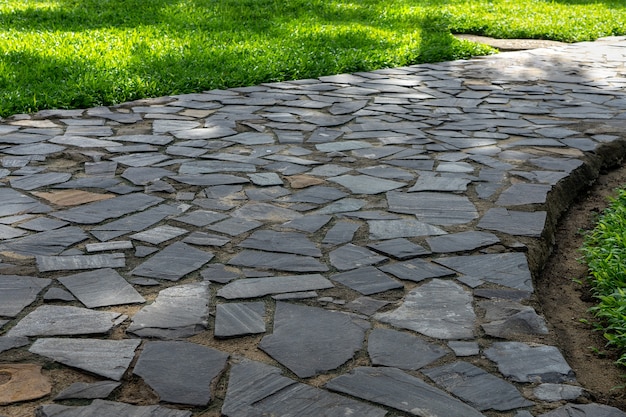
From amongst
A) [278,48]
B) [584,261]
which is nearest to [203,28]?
[278,48]

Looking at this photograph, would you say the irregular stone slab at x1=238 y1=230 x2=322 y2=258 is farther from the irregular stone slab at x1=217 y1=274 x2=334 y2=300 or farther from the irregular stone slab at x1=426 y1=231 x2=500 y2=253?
the irregular stone slab at x1=426 y1=231 x2=500 y2=253

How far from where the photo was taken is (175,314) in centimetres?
283

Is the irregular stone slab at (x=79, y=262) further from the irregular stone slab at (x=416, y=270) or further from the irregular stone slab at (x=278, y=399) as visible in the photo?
the irregular stone slab at (x=416, y=270)

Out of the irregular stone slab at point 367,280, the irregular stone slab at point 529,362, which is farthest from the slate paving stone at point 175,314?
the irregular stone slab at point 529,362

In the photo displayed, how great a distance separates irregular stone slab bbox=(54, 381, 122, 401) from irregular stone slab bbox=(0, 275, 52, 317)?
58 centimetres

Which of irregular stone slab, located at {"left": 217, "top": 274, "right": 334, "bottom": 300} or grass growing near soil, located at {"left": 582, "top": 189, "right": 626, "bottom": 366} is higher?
irregular stone slab, located at {"left": 217, "top": 274, "right": 334, "bottom": 300}

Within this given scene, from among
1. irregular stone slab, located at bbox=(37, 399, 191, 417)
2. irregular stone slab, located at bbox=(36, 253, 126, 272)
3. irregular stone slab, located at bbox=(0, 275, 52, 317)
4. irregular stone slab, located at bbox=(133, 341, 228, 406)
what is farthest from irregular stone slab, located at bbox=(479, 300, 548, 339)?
irregular stone slab, located at bbox=(0, 275, 52, 317)

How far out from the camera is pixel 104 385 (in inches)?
93.5

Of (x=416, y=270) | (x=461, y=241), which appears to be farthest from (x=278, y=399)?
(x=461, y=241)

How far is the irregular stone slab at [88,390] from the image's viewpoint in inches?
90.9

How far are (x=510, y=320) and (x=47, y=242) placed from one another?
2.06 m

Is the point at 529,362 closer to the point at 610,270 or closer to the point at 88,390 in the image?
the point at 610,270

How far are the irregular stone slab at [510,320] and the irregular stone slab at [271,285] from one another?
65cm

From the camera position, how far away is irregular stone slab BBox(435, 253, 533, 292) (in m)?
3.19
